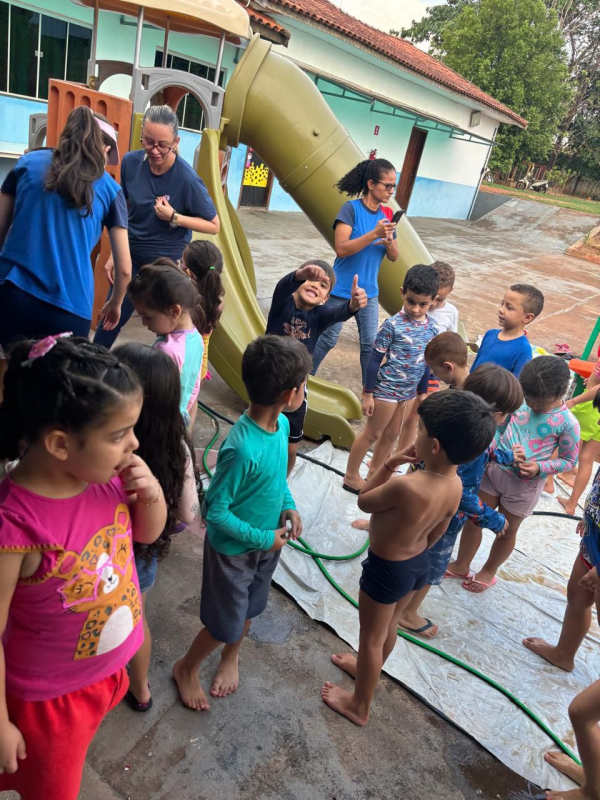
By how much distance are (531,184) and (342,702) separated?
Answer: 3280cm

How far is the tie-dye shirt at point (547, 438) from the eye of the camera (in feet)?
9.32

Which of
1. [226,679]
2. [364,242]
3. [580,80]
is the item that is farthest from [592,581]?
[580,80]

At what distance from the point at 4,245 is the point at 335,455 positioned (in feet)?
8.29

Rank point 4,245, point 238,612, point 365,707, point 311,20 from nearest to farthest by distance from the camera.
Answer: point 238,612 < point 365,707 < point 4,245 < point 311,20

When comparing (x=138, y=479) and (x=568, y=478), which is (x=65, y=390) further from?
(x=568, y=478)

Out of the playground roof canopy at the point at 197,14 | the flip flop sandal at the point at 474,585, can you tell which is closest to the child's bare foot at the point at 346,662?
the flip flop sandal at the point at 474,585

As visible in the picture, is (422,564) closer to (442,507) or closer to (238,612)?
(442,507)

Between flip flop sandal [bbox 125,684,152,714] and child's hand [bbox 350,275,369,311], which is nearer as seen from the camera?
flip flop sandal [bbox 125,684,152,714]

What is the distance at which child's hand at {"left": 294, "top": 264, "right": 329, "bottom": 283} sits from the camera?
297 centimetres

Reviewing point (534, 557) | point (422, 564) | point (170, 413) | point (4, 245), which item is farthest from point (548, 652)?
point (4, 245)

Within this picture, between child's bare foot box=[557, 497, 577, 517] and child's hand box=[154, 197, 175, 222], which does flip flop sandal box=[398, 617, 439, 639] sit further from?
child's hand box=[154, 197, 175, 222]

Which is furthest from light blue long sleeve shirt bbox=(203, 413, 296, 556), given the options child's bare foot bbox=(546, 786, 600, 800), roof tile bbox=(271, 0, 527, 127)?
roof tile bbox=(271, 0, 527, 127)

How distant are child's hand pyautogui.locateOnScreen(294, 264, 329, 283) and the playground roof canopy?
2.57 m

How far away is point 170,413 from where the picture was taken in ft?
5.31
